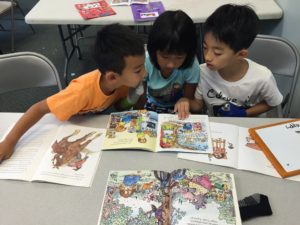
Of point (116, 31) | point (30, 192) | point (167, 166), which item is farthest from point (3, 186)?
point (116, 31)

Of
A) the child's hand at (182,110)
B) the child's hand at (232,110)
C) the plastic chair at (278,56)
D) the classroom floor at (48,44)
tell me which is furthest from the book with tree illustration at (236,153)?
the classroom floor at (48,44)

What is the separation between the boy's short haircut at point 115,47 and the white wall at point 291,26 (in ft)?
3.34

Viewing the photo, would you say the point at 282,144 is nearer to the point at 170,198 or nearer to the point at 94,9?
the point at 170,198

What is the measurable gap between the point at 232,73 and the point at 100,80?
57 cm

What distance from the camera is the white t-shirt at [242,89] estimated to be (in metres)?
1.22

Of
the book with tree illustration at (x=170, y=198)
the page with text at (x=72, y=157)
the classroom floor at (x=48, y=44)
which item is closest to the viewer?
the book with tree illustration at (x=170, y=198)

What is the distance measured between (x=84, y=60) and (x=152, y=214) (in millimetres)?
2296

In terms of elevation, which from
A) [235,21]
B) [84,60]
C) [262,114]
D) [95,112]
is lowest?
[84,60]

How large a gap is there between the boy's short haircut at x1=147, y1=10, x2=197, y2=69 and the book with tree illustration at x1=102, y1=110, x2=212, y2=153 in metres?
0.27

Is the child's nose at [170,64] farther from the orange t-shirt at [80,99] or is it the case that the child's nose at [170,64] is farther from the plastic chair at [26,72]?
the plastic chair at [26,72]

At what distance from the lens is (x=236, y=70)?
1.23 m

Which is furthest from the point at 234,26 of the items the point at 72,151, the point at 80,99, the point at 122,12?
the point at 122,12

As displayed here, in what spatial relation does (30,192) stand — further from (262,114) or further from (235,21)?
(262,114)

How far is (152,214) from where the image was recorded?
75 cm
